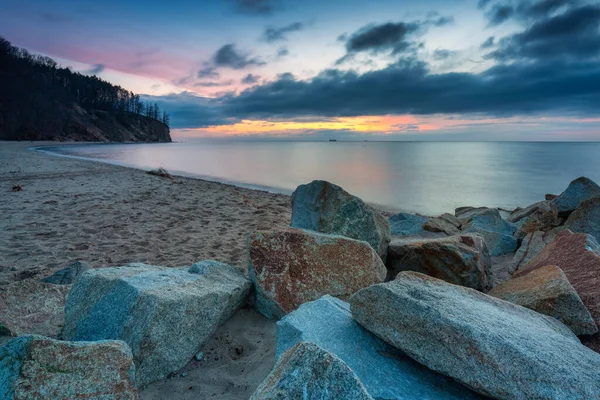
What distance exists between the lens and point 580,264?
3408 millimetres

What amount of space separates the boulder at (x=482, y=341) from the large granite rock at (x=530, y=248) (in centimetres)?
312

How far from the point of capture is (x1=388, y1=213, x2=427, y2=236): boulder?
25.3ft

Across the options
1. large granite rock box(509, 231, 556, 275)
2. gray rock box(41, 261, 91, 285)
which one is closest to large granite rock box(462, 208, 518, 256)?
large granite rock box(509, 231, 556, 275)

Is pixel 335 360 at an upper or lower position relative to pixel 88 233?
upper

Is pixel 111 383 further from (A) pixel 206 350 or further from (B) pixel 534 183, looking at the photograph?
(B) pixel 534 183

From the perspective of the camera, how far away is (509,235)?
6926 millimetres

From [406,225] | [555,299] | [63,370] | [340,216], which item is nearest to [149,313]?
[63,370]

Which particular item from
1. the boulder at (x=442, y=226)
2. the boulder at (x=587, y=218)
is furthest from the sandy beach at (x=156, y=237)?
the boulder at (x=587, y=218)

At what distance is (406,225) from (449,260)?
3816 mm

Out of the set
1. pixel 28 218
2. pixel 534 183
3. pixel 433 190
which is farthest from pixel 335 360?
pixel 534 183

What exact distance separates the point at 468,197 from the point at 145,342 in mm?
19470

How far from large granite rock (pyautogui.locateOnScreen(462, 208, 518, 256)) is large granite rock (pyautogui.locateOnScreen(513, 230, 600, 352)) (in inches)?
102

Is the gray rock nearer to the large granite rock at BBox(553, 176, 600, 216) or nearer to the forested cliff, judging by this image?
the large granite rock at BBox(553, 176, 600, 216)

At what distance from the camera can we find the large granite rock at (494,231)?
667 centimetres
